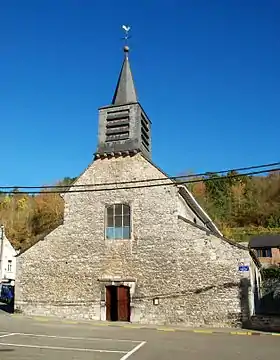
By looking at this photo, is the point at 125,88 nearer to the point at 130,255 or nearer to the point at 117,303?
the point at 130,255

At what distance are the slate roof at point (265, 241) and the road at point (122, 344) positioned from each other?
32.2 m

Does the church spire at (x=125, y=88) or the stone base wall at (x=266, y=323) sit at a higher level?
the church spire at (x=125, y=88)

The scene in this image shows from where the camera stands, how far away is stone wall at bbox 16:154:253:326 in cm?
1759

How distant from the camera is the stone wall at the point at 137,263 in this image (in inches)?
693

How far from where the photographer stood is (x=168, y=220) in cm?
1916

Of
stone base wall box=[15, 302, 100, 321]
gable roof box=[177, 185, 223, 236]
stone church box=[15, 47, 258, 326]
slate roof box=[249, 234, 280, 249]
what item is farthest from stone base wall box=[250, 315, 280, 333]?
slate roof box=[249, 234, 280, 249]

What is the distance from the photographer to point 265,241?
46.2 m

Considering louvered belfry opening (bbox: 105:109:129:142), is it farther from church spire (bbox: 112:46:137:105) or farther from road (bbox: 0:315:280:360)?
road (bbox: 0:315:280:360)

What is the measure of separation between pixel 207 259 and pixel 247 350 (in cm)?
692

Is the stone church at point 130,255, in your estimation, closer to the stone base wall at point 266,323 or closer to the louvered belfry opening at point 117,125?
the louvered belfry opening at point 117,125

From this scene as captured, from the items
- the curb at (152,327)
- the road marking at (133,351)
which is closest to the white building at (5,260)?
the curb at (152,327)

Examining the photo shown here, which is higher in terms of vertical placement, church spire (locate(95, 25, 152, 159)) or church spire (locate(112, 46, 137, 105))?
church spire (locate(112, 46, 137, 105))

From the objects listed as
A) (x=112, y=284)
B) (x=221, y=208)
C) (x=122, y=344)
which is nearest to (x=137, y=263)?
(x=112, y=284)

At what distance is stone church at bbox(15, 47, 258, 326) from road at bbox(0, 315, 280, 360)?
7.65 ft
